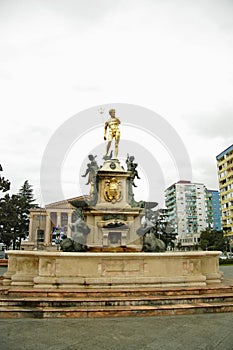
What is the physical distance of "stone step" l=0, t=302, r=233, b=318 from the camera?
6.47 meters

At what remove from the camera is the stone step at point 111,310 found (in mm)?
6473

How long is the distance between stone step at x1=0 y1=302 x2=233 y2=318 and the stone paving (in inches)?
8.0

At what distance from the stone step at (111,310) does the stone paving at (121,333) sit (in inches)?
8.0

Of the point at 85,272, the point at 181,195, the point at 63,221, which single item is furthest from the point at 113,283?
the point at 181,195

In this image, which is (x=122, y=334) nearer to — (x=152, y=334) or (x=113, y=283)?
(x=152, y=334)

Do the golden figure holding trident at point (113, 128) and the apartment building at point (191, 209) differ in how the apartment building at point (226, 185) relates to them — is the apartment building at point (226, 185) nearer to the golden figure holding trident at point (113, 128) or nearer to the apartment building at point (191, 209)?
the apartment building at point (191, 209)

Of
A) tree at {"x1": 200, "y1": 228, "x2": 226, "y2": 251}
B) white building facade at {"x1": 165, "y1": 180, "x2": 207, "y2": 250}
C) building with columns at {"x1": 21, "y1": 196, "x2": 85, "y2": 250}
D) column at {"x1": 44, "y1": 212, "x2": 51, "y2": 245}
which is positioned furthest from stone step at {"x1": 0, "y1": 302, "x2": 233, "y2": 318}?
white building facade at {"x1": 165, "y1": 180, "x2": 207, "y2": 250}

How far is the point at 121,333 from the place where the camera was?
5453 millimetres

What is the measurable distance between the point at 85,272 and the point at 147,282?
190cm

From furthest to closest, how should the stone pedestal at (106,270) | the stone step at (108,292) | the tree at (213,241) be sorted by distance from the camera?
the tree at (213,241) < the stone pedestal at (106,270) < the stone step at (108,292)

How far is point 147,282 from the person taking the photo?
8266mm

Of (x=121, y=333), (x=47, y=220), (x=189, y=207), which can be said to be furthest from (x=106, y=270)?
(x=189, y=207)

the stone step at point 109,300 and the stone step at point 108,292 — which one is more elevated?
the stone step at point 108,292

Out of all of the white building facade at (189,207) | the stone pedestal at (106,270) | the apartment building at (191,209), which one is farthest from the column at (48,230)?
the white building facade at (189,207)
